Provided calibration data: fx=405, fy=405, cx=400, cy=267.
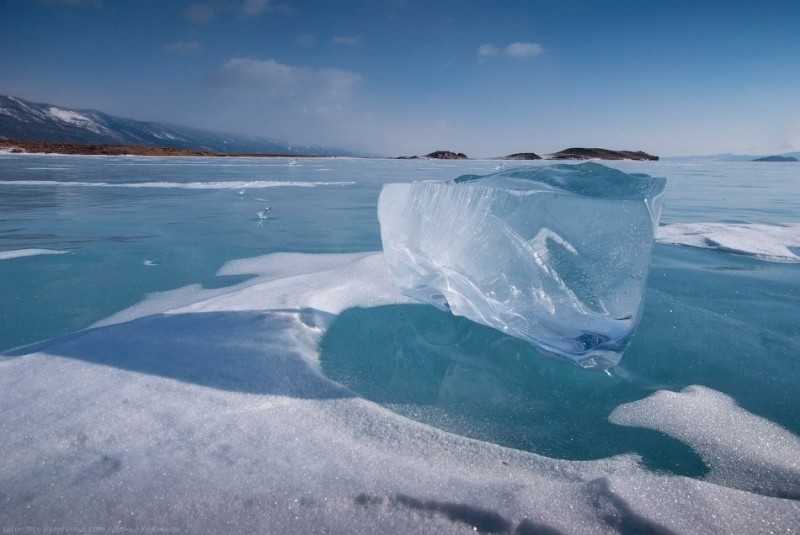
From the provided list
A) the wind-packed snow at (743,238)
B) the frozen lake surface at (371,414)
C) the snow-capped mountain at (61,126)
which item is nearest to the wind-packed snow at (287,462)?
the frozen lake surface at (371,414)

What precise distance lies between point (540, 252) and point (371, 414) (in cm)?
105

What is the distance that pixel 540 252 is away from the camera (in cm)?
182

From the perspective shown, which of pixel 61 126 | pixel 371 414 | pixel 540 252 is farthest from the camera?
pixel 61 126

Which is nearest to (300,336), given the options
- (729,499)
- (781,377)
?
(729,499)

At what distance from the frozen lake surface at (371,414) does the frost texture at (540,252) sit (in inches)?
5.2

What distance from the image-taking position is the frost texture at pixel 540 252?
1.62 meters

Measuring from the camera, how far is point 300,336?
1.76m

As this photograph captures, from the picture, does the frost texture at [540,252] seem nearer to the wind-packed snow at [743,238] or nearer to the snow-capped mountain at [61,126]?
the wind-packed snow at [743,238]

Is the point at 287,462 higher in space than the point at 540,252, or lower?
lower

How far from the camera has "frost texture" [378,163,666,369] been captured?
5.30ft

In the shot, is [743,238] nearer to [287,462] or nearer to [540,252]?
[540,252]

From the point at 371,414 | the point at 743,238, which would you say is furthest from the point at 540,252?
the point at 743,238

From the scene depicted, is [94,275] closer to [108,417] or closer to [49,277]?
[49,277]

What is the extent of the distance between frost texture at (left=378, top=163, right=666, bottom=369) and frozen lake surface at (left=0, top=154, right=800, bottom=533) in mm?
131
